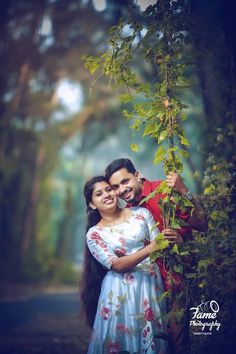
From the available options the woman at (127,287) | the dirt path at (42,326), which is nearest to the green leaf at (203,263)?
the woman at (127,287)

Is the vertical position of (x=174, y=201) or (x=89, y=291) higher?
(x=174, y=201)

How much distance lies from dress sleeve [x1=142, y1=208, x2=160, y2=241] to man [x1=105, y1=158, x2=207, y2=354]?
57 millimetres

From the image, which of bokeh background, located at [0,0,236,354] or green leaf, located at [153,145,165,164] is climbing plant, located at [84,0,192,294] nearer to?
green leaf, located at [153,145,165,164]

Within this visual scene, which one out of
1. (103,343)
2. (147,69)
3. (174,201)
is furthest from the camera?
(147,69)

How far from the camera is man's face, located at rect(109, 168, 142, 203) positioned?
3.84 m

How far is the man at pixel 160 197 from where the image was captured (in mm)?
3264

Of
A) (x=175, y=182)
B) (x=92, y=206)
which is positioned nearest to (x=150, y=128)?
(x=175, y=182)

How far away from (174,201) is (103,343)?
132 cm

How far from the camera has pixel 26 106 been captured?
1412cm

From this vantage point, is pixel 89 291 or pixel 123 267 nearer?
pixel 123 267

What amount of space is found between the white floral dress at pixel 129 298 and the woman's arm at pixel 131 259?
6cm

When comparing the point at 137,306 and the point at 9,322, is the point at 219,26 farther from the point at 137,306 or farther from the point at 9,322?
the point at 9,322

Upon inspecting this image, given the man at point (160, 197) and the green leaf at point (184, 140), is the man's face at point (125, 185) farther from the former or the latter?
the green leaf at point (184, 140)

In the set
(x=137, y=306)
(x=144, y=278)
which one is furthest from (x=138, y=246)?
(x=137, y=306)
